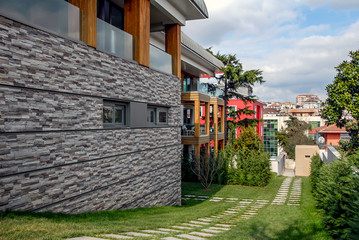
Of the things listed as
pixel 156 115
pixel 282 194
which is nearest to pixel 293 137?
pixel 282 194

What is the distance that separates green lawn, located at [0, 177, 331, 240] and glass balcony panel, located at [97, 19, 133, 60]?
4176 millimetres

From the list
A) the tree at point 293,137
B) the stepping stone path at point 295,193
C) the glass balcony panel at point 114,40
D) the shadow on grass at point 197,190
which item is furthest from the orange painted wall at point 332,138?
the glass balcony panel at point 114,40

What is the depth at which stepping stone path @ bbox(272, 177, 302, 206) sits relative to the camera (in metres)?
14.9

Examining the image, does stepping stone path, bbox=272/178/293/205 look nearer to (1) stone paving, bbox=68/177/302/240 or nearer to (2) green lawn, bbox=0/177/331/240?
(1) stone paving, bbox=68/177/302/240

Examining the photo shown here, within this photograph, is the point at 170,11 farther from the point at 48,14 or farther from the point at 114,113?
the point at 48,14

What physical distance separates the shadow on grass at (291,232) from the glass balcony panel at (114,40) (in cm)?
595

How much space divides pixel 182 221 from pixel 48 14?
588 centimetres

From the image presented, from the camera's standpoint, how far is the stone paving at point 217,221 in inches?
225

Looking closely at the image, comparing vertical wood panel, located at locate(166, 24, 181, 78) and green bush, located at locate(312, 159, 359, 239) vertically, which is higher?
vertical wood panel, located at locate(166, 24, 181, 78)

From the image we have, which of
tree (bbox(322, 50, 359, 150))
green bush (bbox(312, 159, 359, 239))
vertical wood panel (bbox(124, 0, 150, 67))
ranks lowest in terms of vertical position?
green bush (bbox(312, 159, 359, 239))

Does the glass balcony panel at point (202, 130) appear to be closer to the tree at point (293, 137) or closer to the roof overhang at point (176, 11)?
the roof overhang at point (176, 11)

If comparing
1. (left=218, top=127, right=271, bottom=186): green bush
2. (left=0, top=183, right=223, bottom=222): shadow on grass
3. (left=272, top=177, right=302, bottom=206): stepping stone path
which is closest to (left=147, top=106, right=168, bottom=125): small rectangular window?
(left=0, top=183, right=223, bottom=222): shadow on grass

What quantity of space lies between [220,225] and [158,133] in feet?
12.0

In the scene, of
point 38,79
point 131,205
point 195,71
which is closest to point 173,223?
point 131,205
